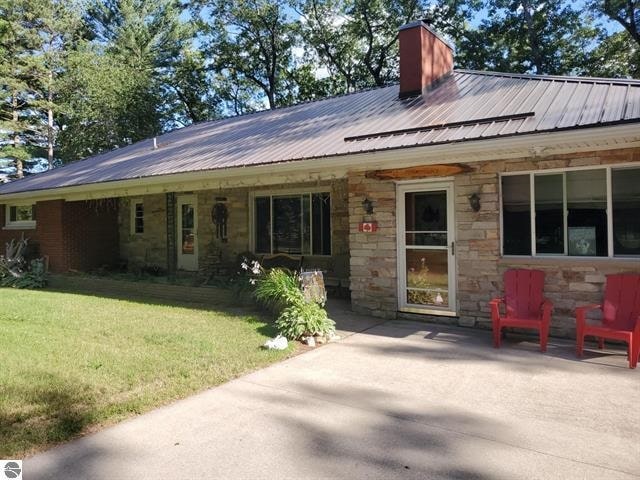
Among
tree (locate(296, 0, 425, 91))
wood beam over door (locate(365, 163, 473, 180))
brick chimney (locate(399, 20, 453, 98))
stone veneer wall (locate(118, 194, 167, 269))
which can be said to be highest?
tree (locate(296, 0, 425, 91))

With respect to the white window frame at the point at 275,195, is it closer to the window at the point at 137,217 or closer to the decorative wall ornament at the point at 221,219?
the decorative wall ornament at the point at 221,219

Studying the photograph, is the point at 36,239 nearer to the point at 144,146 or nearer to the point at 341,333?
the point at 144,146

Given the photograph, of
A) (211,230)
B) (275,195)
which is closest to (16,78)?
(211,230)

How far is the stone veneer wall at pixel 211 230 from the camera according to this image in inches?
407

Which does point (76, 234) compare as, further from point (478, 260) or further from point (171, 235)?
A: point (478, 260)

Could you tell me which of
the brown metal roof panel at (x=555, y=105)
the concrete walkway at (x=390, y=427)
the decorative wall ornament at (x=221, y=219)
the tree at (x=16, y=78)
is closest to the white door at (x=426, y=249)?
the brown metal roof panel at (x=555, y=105)

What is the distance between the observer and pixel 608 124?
5.13m

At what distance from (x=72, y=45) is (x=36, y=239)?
1826cm

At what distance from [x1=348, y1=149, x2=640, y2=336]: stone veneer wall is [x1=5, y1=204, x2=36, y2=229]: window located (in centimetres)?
1214

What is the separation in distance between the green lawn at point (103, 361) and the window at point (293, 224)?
332 centimetres

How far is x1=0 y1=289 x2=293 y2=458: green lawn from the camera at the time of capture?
3.74 meters

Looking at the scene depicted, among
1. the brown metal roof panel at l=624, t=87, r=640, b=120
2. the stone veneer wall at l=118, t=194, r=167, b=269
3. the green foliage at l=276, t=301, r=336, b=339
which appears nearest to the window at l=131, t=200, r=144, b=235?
the stone veneer wall at l=118, t=194, r=167, b=269

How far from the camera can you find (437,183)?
7.21m

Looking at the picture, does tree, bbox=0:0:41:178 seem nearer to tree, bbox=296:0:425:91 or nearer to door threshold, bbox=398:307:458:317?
tree, bbox=296:0:425:91
